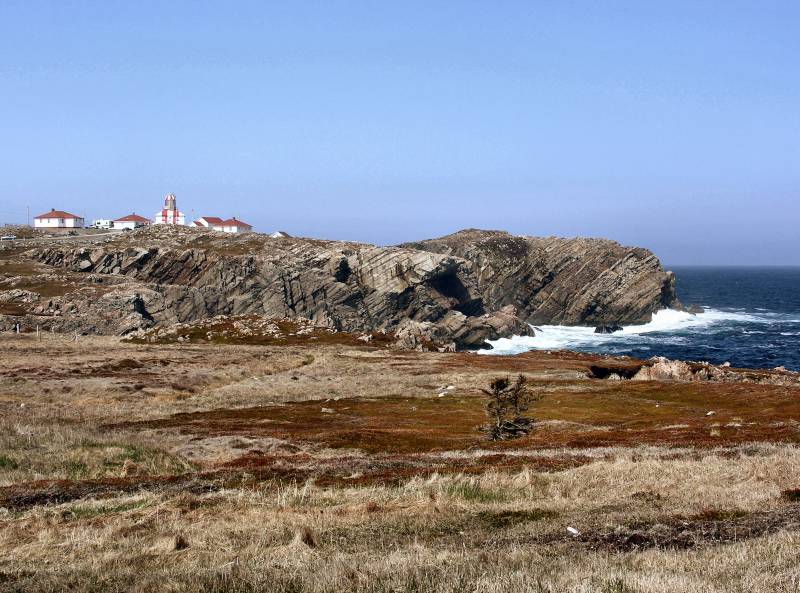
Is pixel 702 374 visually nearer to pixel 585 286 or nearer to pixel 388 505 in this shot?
pixel 388 505

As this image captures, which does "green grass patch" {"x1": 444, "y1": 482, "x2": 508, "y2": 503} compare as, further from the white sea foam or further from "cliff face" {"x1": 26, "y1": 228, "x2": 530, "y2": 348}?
the white sea foam

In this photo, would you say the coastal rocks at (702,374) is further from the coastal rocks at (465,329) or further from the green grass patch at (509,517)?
the green grass patch at (509,517)

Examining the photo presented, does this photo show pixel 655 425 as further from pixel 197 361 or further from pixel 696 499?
pixel 197 361

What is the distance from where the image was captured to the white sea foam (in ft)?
492

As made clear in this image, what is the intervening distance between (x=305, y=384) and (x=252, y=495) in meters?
60.3

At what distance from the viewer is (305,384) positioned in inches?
3196

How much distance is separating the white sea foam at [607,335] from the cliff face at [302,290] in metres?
3.98

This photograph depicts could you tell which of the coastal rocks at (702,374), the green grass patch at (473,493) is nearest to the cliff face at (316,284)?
the coastal rocks at (702,374)

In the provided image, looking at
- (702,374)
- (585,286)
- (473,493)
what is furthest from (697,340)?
(473,493)

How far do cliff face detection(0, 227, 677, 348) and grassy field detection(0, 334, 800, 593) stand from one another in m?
79.1

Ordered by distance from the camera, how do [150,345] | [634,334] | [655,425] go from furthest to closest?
[634,334] → [150,345] → [655,425]

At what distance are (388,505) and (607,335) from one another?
152m

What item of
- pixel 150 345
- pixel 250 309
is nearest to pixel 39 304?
pixel 150 345

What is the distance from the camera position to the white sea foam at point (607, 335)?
14988 cm
